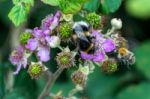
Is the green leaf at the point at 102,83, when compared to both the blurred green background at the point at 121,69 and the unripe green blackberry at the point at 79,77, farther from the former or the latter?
the unripe green blackberry at the point at 79,77

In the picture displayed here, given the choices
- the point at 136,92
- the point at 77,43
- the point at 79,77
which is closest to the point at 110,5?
the point at 77,43

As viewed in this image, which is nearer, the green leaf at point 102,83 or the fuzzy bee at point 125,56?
the fuzzy bee at point 125,56

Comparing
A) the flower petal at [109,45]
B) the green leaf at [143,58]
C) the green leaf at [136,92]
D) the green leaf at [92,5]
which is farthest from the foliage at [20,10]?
the green leaf at [143,58]

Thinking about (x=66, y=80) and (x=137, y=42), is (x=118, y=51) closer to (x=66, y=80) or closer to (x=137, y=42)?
(x=66, y=80)

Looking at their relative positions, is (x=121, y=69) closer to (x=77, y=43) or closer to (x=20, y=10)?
(x=77, y=43)

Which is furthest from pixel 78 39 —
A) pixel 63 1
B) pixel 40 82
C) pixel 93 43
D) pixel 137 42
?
pixel 137 42

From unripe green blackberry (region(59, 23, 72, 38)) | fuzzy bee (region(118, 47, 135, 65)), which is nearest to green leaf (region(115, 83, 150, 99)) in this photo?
fuzzy bee (region(118, 47, 135, 65))
